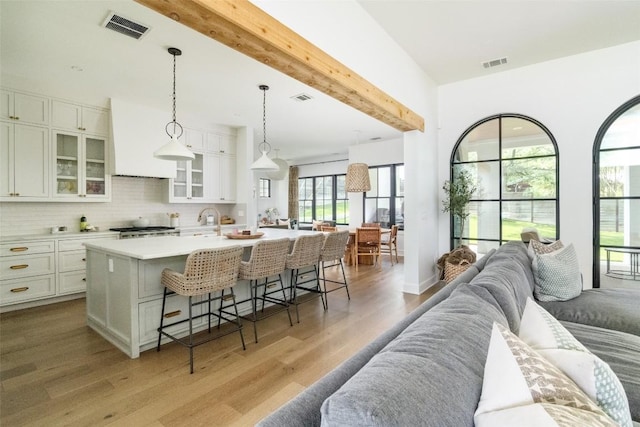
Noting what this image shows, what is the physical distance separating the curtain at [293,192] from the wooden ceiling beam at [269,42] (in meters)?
6.69

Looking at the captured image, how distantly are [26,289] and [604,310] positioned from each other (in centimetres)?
581

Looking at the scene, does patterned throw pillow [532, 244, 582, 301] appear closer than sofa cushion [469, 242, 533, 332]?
No

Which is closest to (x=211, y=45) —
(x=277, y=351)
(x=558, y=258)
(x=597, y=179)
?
(x=277, y=351)

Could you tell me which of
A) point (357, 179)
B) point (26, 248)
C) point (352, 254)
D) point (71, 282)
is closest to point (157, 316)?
point (71, 282)

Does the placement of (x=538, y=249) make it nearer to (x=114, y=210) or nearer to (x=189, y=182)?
(x=189, y=182)

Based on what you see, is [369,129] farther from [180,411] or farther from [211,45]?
[180,411]

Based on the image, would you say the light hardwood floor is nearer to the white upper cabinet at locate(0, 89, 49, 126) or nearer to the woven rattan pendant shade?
the white upper cabinet at locate(0, 89, 49, 126)

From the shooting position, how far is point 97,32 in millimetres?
2885

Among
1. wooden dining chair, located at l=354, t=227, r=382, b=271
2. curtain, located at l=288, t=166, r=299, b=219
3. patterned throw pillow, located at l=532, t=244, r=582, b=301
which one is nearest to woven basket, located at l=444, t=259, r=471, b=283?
patterned throw pillow, located at l=532, t=244, r=582, b=301

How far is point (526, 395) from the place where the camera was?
2.35ft

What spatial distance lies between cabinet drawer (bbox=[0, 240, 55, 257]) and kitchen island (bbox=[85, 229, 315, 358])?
1423 millimetres

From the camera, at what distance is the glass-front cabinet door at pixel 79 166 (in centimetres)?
429

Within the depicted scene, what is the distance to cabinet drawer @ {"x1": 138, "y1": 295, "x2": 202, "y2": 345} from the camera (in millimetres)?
2635

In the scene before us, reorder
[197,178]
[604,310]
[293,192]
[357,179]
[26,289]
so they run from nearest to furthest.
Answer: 1. [604,310]
2. [26,289]
3. [197,178]
4. [357,179]
5. [293,192]
